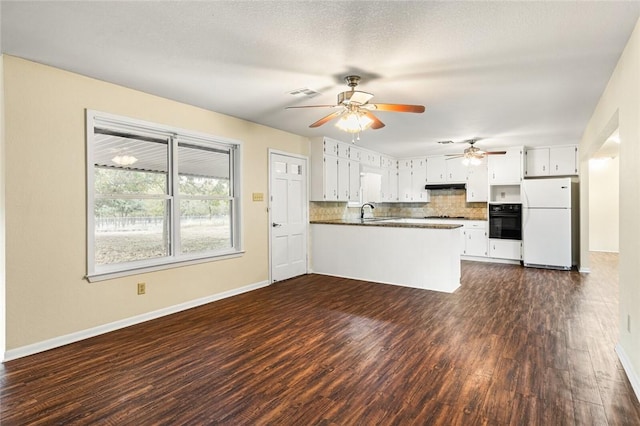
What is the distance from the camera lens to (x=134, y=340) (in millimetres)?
3154

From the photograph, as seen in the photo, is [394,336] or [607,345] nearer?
[607,345]

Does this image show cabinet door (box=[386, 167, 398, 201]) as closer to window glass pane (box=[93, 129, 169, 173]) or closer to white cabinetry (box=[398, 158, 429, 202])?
white cabinetry (box=[398, 158, 429, 202])

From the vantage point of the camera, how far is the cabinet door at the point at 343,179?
20.8 ft

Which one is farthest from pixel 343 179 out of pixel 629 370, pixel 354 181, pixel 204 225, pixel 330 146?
pixel 629 370

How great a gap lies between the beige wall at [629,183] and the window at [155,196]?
4.05 metres

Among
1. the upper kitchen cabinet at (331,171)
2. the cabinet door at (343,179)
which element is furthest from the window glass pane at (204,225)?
the cabinet door at (343,179)

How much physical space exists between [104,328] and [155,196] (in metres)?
1.42

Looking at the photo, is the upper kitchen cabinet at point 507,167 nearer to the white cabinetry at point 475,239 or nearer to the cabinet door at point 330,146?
the white cabinetry at point 475,239

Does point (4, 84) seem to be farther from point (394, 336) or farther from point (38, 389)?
point (394, 336)

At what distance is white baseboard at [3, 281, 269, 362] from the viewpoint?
111 inches

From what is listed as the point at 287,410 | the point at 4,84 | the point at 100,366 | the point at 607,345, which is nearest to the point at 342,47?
the point at 287,410

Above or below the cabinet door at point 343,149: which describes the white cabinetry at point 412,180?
below

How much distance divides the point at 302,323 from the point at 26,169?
2.83 meters

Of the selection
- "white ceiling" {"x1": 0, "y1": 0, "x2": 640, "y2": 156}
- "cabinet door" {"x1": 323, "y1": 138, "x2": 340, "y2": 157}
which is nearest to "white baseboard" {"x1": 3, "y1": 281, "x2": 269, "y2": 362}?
"white ceiling" {"x1": 0, "y1": 0, "x2": 640, "y2": 156}
